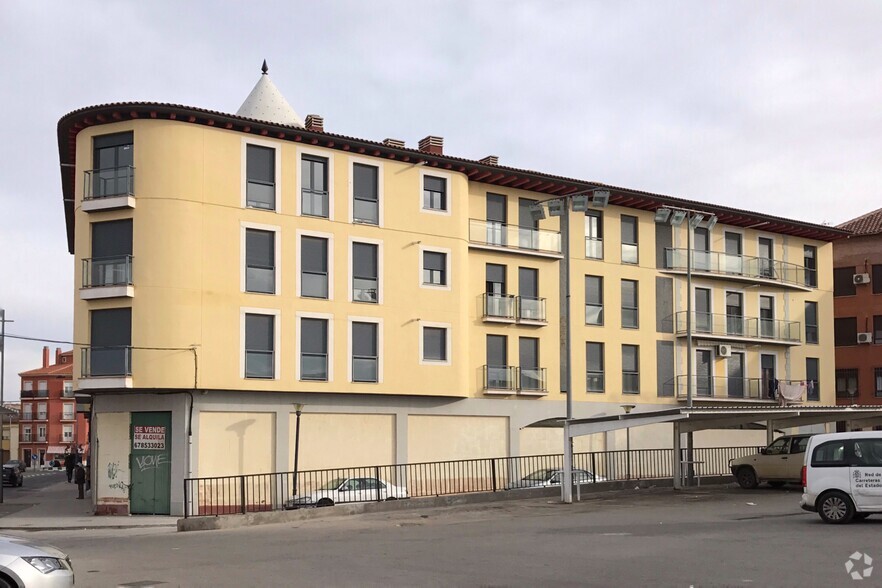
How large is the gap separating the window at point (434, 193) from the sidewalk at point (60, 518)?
49.1 ft

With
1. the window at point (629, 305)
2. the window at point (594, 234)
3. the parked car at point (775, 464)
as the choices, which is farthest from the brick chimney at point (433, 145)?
the parked car at point (775, 464)

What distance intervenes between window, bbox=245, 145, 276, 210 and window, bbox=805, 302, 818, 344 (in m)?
30.1

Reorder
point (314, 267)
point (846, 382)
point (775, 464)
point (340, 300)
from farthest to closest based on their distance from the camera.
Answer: point (846, 382)
point (340, 300)
point (314, 267)
point (775, 464)

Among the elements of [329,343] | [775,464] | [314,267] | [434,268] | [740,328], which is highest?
[434,268]

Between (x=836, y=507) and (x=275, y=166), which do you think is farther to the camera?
(x=275, y=166)

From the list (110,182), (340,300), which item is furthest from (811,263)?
(110,182)

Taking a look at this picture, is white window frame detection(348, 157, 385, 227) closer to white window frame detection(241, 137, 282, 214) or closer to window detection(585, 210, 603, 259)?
white window frame detection(241, 137, 282, 214)

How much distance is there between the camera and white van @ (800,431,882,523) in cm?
1928

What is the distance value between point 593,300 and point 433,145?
9658 millimetres

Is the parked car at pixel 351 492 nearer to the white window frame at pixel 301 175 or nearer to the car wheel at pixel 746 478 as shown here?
the white window frame at pixel 301 175

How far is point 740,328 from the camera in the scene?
48500 mm

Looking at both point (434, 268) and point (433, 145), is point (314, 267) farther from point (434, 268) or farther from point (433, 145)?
point (433, 145)

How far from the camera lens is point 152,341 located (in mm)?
32500

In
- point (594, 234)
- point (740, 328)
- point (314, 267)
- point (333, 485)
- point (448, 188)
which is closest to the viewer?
point (333, 485)
